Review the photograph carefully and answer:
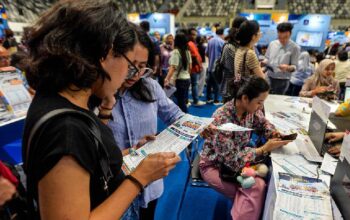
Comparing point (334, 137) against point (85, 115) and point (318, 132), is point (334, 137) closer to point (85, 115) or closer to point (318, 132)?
point (318, 132)

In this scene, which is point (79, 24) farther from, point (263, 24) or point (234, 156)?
point (263, 24)

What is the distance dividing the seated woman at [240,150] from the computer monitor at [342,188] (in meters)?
0.52

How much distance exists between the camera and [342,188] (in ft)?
3.55

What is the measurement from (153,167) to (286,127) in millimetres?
1794

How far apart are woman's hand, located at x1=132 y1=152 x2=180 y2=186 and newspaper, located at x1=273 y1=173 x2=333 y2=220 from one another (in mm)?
659

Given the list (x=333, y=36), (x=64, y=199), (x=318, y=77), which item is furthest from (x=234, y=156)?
(x=333, y=36)

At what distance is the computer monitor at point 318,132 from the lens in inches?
62.2

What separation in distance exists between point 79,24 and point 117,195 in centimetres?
43

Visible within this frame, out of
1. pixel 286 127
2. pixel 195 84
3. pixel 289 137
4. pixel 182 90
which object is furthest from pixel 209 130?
pixel 195 84

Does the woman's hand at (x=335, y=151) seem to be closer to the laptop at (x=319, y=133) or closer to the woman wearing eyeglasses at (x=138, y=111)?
the laptop at (x=319, y=133)

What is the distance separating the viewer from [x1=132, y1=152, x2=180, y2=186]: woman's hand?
68 centimetres

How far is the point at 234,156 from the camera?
69.0 inches

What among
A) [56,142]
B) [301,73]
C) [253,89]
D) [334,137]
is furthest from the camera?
[301,73]

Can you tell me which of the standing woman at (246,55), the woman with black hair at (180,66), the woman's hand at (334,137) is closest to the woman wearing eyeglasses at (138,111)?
the woman's hand at (334,137)
